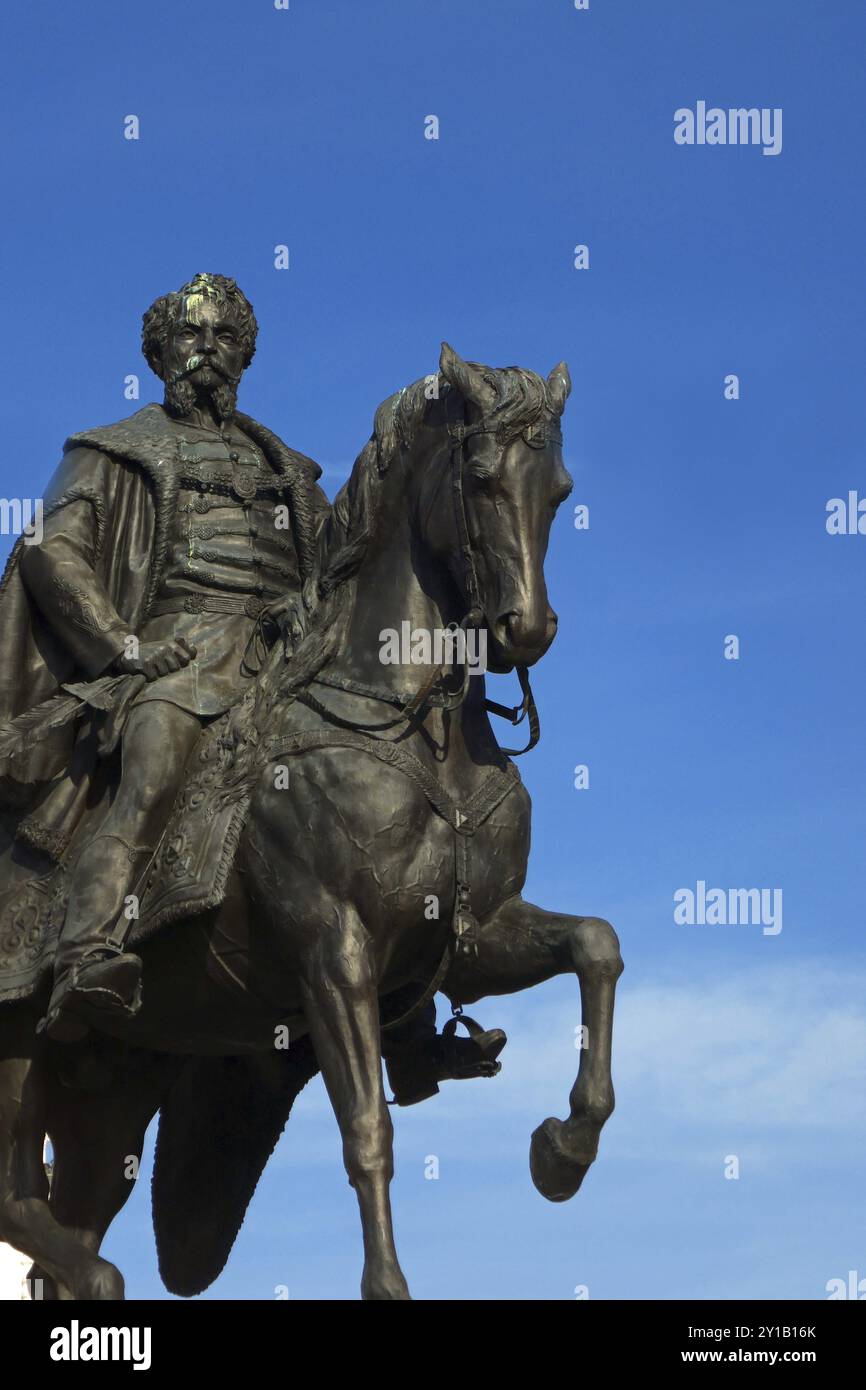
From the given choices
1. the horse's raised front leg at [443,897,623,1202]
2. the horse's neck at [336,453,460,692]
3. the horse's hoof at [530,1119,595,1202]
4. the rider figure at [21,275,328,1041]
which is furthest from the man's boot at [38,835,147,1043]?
the horse's hoof at [530,1119,595,1202]

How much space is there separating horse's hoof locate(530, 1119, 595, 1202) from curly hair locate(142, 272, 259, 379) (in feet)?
16.3

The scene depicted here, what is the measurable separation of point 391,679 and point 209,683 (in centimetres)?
118

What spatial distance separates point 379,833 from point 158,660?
Answer: 1827 millimetres

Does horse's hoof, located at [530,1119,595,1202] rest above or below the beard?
below

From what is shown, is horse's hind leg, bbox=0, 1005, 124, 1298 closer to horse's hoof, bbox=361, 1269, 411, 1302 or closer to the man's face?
horse's hoof, bbox=361, 1269, 411, 1302

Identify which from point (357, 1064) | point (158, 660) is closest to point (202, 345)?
point (158, 660)

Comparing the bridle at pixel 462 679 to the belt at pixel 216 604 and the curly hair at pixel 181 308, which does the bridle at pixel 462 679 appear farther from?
the curly hair at pixel 181 308

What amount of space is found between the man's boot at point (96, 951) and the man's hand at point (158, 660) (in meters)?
0.97

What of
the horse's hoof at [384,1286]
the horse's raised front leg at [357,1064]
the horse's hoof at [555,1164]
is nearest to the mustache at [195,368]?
the horse's raised front leg at [357,1064]

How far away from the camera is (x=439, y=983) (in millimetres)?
13203

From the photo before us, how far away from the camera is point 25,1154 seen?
46.8 ft

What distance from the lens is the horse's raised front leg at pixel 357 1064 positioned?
479 inches

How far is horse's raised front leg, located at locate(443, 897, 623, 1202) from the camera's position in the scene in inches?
484
